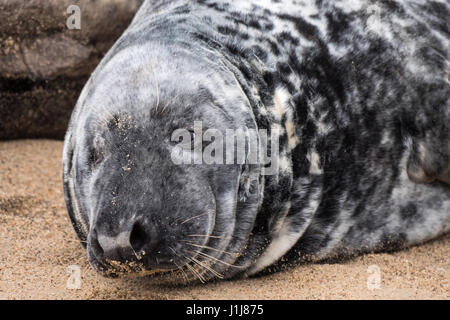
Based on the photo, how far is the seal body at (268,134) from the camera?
2916mm

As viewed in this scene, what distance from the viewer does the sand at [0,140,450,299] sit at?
3111 millimetres

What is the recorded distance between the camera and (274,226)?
3400 mm

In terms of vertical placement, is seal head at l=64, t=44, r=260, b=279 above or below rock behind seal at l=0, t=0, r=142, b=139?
above

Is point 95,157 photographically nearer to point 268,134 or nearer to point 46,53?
point 268,134

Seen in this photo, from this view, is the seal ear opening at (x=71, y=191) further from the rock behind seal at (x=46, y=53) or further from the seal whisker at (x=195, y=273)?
the rock behind seal at (x=46, y=53)

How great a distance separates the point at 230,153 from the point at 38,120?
276 centimetres

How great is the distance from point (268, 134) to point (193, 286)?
81 centimetres

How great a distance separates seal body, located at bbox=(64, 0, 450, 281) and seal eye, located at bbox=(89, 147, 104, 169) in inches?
0.6

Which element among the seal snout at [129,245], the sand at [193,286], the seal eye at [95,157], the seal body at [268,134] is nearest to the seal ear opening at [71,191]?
the seal body at [268,134]

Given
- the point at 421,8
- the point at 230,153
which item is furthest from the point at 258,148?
the point at 421,8

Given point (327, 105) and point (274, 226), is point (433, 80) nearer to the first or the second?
point (327, 105)

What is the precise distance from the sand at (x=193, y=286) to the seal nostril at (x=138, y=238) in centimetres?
40

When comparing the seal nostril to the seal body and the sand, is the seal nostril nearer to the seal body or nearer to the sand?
the seal body

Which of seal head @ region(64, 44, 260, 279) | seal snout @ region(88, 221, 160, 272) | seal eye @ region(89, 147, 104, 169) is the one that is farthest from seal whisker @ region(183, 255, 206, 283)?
seal eye @ region(89, 147, 104, 169)
